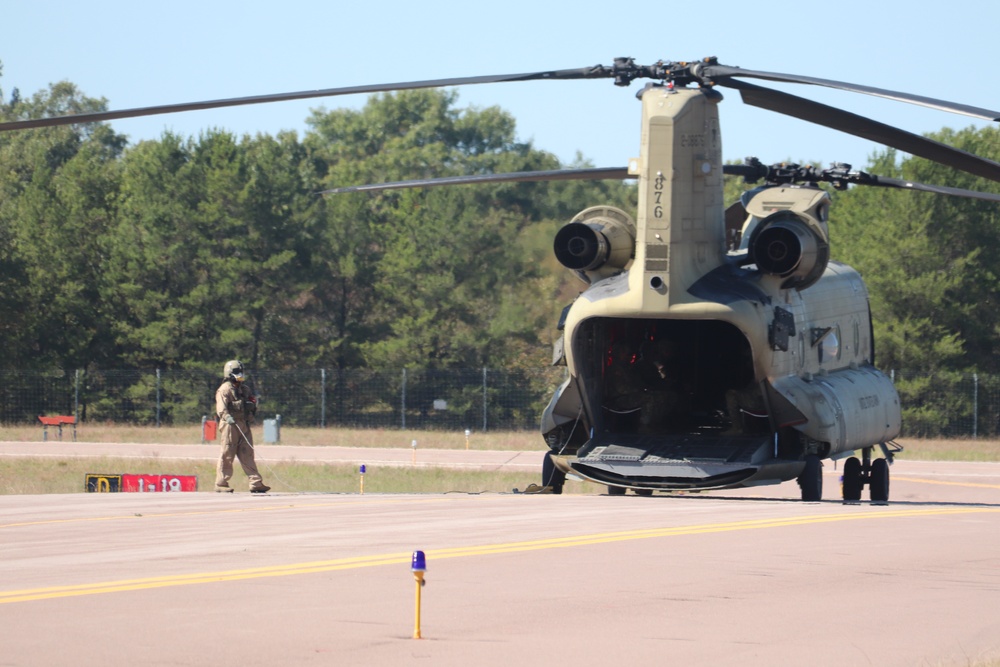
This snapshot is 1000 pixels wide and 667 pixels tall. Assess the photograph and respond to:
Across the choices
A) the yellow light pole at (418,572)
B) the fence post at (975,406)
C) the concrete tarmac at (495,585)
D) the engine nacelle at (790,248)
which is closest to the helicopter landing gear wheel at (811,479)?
the engine nacelle at (790,248)

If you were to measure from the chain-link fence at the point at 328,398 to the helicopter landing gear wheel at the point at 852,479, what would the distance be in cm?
3269

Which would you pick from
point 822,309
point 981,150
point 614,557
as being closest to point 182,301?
point 981,150

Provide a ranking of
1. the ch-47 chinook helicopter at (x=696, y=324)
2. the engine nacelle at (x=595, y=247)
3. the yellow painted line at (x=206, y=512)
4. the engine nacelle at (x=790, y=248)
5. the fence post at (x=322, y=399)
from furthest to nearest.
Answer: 1. the fence post at (x=322, y=399)
2. the engine nacelle at (x=595, y=247)
3. the engine nacelle at (x=790, y=248)
4. the ch-47 chinook helicopter at (x=696, y=324)
5. the yellow painted line at (x=206, y=512)

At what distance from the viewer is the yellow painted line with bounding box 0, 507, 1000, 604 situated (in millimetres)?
11234

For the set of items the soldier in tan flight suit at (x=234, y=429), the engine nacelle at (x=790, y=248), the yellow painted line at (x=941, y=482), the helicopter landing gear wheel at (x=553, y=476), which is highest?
the engine nacelle at (x=790, y=248)

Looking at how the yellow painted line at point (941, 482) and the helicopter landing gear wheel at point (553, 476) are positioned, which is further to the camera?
the yellow painted line at point (941, 482)

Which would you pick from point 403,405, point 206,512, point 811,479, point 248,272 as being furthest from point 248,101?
point 248,272

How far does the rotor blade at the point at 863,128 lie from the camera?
1661 centimetres

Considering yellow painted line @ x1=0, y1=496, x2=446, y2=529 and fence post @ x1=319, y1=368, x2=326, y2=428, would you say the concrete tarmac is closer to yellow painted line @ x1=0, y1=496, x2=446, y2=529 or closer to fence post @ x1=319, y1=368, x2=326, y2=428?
yellow painted line @ x1=0, y1=496, x2=446, y2=529

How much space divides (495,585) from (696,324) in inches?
459

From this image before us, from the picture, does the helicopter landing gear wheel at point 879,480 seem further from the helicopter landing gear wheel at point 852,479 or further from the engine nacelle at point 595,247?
the engine nacelle at point 595,247

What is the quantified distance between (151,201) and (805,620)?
58.1 metres

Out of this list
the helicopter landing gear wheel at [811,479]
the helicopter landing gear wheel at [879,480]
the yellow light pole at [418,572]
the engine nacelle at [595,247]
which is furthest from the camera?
the helicopter landing gear wheel at [879,480]

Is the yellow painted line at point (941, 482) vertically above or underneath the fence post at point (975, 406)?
underneath
